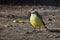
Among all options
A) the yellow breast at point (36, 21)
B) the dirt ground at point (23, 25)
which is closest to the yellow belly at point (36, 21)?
the yellow breast at point (36, 21)

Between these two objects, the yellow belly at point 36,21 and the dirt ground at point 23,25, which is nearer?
the dirt ground at point 23,25

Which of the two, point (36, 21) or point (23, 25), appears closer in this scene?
point (36, 21)

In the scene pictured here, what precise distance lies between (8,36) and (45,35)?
2.97 ft

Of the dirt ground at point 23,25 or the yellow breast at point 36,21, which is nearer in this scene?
the dirt ground at point 23,25

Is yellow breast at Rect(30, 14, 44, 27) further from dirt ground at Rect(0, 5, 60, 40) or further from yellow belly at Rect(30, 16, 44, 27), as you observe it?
dirt ground at Rect(0, 5, 60, 40)

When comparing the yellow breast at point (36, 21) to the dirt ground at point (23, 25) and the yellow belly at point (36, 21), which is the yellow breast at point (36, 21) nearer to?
the yellow belly at point (36, 21)

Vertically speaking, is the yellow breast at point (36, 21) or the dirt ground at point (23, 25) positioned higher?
the yellow breast at point (36, 21)

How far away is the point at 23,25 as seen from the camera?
27.2 feet

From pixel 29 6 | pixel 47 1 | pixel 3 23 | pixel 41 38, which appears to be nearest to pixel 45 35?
pixel 41 38

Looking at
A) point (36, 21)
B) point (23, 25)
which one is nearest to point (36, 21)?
point (36, 21)

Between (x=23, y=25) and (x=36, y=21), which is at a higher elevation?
(x=36, y=21)

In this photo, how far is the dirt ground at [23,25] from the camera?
6.71 meters

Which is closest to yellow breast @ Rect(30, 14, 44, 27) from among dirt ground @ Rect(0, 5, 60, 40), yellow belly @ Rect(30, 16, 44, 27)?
yellow belly @ Rect(30, 16, 44, 27)

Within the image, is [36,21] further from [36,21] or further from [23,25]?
[23,25]
